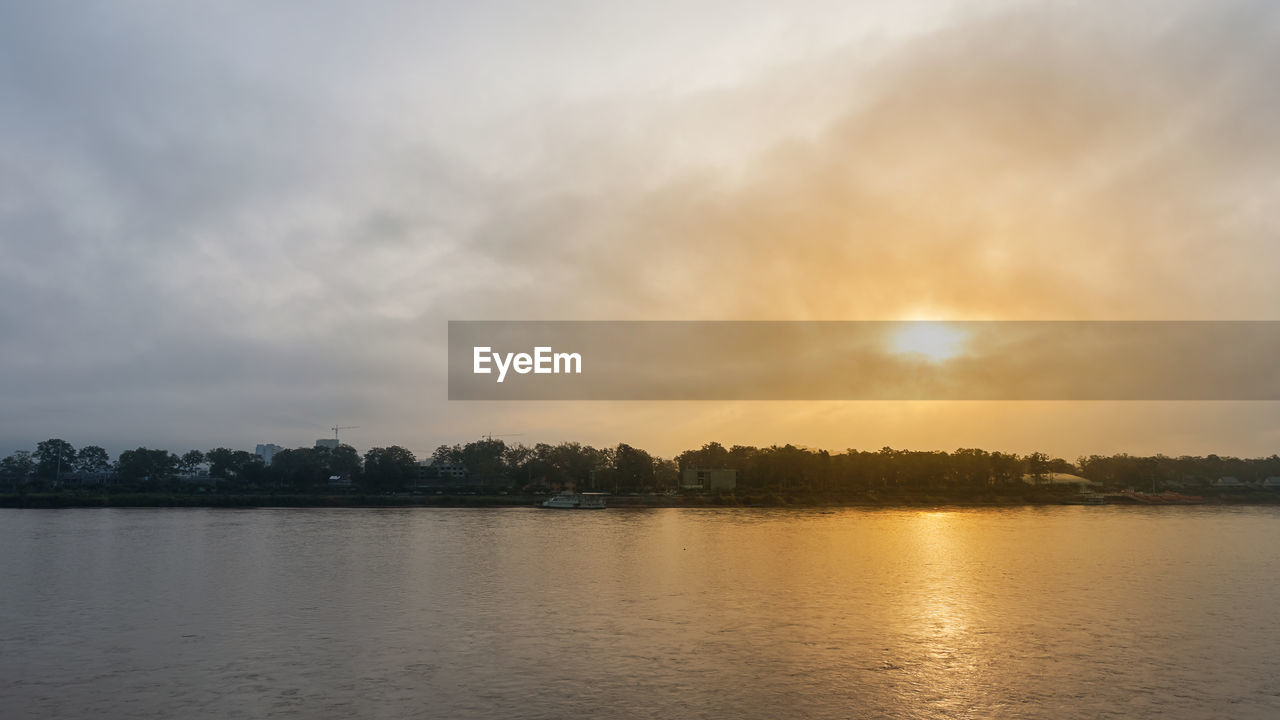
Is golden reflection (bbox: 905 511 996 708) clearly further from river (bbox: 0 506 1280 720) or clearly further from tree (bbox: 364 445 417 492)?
tree (bbox: 364 445 417 492)

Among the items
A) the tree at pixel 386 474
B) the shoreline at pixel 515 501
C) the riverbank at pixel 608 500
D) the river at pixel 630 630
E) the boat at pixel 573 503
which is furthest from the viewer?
the tree at pixel 386 474

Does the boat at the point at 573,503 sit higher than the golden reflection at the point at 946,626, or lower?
higher

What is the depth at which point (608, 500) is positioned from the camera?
154m

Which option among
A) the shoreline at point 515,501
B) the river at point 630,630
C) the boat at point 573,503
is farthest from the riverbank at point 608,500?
the river at point 630,630

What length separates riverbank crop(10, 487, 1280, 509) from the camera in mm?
137625

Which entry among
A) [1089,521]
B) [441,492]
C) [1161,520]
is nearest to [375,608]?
[1089,521]

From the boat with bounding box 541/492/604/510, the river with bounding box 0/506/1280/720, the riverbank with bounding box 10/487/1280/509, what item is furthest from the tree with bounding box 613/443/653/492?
the river with bounding box 0/506/1280/720

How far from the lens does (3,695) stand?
24891mm

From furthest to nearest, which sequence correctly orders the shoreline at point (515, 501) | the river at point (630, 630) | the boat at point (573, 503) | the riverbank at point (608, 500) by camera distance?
the riverbank at point (608, 500)
the shoreline at point (515, 501)
the boat at point (573, 503)
the river at point (630, 630)

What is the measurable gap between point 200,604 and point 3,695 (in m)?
16.0

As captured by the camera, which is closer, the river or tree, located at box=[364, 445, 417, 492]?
the river

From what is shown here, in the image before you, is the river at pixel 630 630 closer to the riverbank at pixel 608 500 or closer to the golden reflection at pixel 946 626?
the golden reflection at pixel 946 626

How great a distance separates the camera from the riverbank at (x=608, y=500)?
13762 cm

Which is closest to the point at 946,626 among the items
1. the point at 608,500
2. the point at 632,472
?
the point at 608,500
